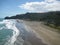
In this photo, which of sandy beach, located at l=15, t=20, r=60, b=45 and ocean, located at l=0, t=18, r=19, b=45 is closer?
sandy beach, located at l=15, t=20, r=60, b=45

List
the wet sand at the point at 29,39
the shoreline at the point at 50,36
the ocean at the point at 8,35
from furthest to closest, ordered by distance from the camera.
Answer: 1. the ocean at the point at 8,35
2. the shoreline at the point at 50,36
3. the wet sand at the point at 29,39

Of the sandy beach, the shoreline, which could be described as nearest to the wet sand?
the sandy beach

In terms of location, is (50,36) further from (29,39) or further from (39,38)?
(29,39)

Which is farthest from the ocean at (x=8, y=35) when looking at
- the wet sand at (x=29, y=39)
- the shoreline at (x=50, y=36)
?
the shoreline at (x=50, y=36)

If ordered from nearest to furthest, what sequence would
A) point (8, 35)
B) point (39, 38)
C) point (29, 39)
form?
1. point (29, 39)
2. point (39, 38)
3. point (8, 35)

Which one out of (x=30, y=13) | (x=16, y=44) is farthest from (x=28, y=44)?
(x=30, y=13)

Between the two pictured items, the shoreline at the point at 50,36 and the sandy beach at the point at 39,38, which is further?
the shoreline at the point at 50,36

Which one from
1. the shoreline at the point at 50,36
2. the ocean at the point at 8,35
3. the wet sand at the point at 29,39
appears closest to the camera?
the wet sand at the point at 29,39

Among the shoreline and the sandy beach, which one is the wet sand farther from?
the shoreline

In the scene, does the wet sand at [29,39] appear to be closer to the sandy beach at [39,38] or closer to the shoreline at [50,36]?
the sandy beach at [39,38]

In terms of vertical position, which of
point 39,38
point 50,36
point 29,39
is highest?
point 29,39

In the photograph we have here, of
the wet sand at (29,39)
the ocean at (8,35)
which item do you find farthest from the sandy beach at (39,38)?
the ocean at (8,35)

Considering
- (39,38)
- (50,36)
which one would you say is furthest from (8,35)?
(50,36)

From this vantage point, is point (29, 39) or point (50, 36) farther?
point (50, 36)
